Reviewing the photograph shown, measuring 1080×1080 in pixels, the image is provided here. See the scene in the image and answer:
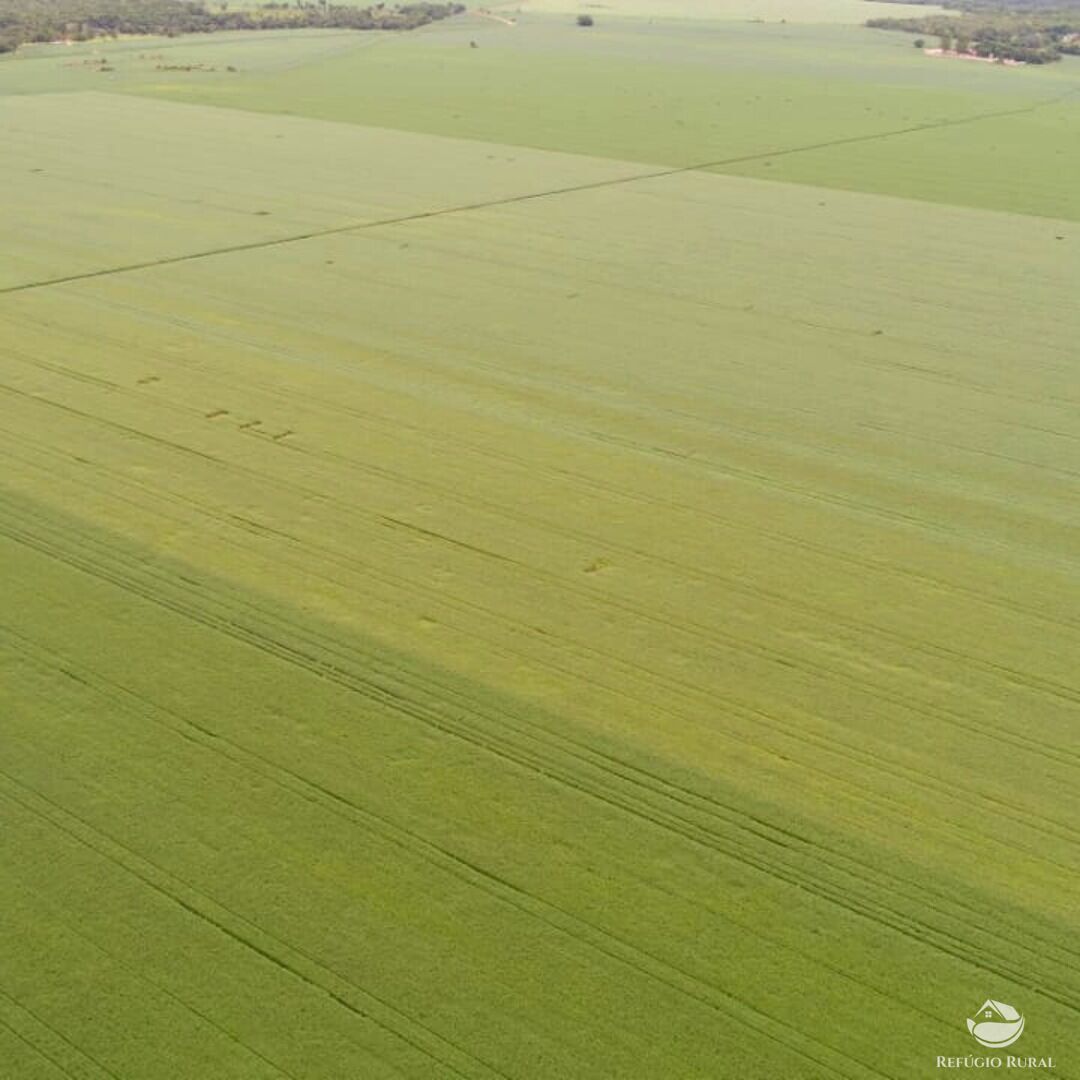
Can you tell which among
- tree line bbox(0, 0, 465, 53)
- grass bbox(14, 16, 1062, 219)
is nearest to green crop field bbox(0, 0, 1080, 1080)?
grass bbox(14, 16, 1062, 219)

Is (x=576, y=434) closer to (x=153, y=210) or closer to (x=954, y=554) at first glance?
(x=954, y=554)

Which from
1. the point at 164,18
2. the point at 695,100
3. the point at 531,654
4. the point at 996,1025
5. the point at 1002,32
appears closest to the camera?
the point at 996,1025

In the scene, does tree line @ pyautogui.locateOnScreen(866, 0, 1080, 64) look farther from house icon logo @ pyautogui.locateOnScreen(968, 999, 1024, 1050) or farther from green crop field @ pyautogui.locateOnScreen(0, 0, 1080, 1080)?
house icon logo @ pyautogui.locateOnScreen(968, 999, 1024, 1050)

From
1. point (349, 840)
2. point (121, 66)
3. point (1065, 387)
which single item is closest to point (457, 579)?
point (349, 840)

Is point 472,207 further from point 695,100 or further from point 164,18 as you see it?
point 164,18

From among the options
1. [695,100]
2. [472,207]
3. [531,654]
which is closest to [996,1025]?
[531,654]
